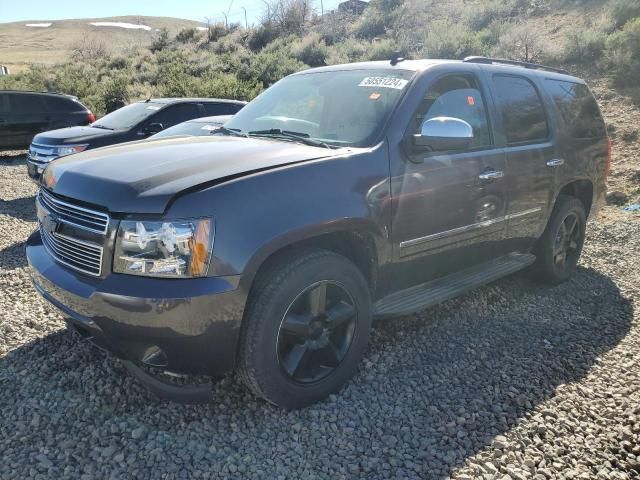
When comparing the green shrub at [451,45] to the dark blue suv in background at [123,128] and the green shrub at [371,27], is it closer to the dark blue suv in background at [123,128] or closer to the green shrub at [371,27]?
the green shrub at [371,27]

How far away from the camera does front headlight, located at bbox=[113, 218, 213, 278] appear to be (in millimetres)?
2451

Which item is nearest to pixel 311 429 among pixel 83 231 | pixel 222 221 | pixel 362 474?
pixel 362 474

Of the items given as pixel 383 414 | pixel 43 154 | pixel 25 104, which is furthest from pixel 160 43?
pixel 383 414

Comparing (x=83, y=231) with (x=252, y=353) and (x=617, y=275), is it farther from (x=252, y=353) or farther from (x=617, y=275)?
(x=617, y=275)

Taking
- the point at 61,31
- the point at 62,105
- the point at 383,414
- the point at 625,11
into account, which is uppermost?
the point at 61,31

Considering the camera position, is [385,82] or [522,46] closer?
[385,82]

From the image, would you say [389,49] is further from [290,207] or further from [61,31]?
[61,31]

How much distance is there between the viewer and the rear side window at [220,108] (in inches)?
379

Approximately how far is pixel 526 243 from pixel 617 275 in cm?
155

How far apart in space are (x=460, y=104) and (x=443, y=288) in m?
1.30

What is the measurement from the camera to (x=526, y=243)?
14.9 feet

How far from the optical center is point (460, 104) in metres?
3.80

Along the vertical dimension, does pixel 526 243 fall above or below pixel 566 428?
above

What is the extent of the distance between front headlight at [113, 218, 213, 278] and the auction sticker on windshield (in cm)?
169
